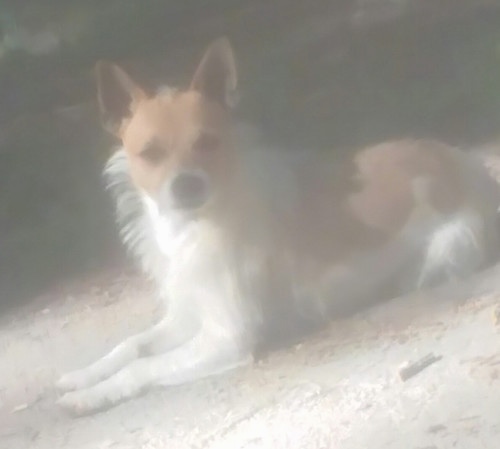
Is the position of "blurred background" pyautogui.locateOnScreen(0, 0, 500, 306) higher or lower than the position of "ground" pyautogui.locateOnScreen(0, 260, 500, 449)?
higher

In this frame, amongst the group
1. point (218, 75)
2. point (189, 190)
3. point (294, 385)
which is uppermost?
point (218, 75)

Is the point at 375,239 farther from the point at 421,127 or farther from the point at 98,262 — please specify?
the point at 98,262

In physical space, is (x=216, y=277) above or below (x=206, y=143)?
below

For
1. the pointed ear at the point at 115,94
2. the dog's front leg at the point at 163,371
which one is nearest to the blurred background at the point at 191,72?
the pointed ear at the point at 115,94

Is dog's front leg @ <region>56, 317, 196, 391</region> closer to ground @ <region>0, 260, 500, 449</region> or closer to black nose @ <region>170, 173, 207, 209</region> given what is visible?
ground @ <region>0, 260, 500, 449</region>

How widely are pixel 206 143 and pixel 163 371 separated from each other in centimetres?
27

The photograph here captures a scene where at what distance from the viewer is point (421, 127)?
1174 mm

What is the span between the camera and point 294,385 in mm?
1106

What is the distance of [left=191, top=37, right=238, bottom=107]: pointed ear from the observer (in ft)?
3.61

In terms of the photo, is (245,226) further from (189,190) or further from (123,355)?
(123,355)

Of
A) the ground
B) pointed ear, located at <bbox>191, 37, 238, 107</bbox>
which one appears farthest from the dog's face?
the ground

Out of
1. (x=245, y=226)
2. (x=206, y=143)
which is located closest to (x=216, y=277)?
(x=245, y=226)

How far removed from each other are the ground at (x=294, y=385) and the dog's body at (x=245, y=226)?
3cm

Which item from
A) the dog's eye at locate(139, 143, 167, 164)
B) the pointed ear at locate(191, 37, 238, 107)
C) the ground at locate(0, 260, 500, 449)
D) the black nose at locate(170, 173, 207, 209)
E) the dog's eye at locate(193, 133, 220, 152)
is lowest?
the ground at locate(0, 260, 500, 449)
